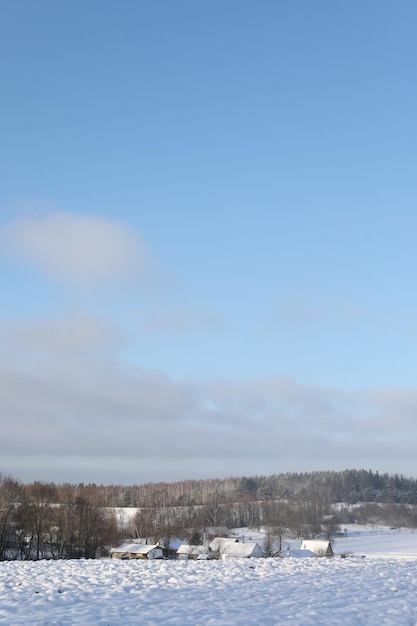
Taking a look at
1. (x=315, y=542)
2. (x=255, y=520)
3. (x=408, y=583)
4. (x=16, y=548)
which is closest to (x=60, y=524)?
(x=16, y=548)

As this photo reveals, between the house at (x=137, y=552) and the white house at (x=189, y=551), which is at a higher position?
the house at (x=137, y=552)

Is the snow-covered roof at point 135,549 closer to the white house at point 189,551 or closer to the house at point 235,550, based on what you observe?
the white house at point 189,551

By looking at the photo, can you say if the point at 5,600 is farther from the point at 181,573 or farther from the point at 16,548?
the point at 16,548

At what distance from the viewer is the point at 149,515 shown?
101m

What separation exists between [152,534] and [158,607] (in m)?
86.0

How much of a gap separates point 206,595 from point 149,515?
306 feet

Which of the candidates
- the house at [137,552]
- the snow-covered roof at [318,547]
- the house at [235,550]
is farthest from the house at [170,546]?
the snow-covered roof at [318,547]

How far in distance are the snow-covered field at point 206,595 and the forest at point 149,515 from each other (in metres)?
41.3

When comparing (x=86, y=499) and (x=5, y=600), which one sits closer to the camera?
(x=5, y=600)

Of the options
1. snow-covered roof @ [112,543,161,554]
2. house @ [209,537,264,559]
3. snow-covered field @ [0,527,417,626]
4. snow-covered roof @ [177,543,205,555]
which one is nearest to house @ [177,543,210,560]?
snow-covered roof @ [177,543,205,555]

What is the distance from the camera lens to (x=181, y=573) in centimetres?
1795

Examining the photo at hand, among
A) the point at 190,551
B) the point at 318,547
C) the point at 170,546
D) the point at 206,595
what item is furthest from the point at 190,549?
the point at 206,595

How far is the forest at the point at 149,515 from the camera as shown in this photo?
190ft

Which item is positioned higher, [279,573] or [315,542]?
[279,573]
